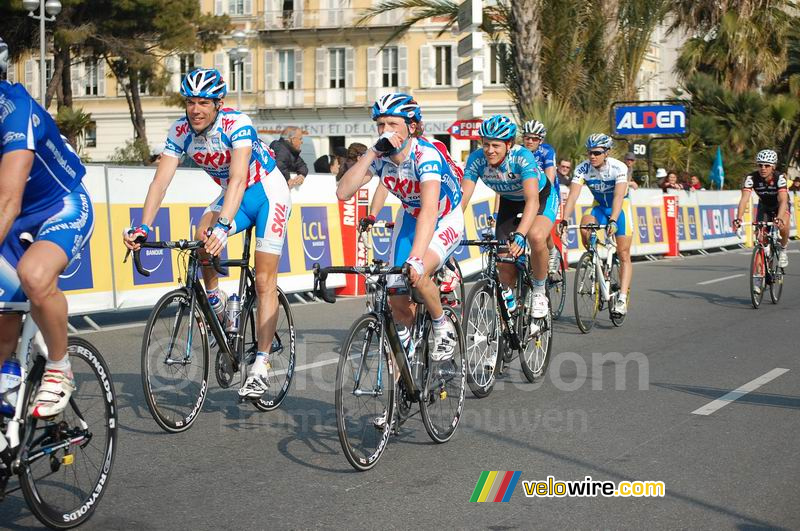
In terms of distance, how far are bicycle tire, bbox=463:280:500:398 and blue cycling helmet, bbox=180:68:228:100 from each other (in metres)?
2.21

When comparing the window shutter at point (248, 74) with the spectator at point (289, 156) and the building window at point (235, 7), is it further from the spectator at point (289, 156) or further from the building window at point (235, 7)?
the spectator at point (289, 156)

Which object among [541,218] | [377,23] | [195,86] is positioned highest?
[377,23]

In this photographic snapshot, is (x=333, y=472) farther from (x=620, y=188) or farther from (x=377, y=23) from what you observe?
(x=377, y=23)

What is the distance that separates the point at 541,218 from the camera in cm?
956

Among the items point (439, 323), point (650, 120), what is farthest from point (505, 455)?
point (650, 120)

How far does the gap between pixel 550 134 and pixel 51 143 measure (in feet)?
67.2

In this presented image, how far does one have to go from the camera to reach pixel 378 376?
5754 mm

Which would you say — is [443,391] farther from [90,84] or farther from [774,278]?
[90,84]

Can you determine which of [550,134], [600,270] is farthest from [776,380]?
[550,134]

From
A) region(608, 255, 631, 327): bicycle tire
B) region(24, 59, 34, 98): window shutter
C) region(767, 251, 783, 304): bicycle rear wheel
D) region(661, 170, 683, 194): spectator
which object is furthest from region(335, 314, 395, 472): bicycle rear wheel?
region(24, 59, 34, 98): window shutter

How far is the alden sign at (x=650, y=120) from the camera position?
2750 centimetres

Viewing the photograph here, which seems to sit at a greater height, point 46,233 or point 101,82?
point 101,82

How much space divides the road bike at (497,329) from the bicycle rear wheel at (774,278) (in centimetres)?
698

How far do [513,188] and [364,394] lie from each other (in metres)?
3.79
